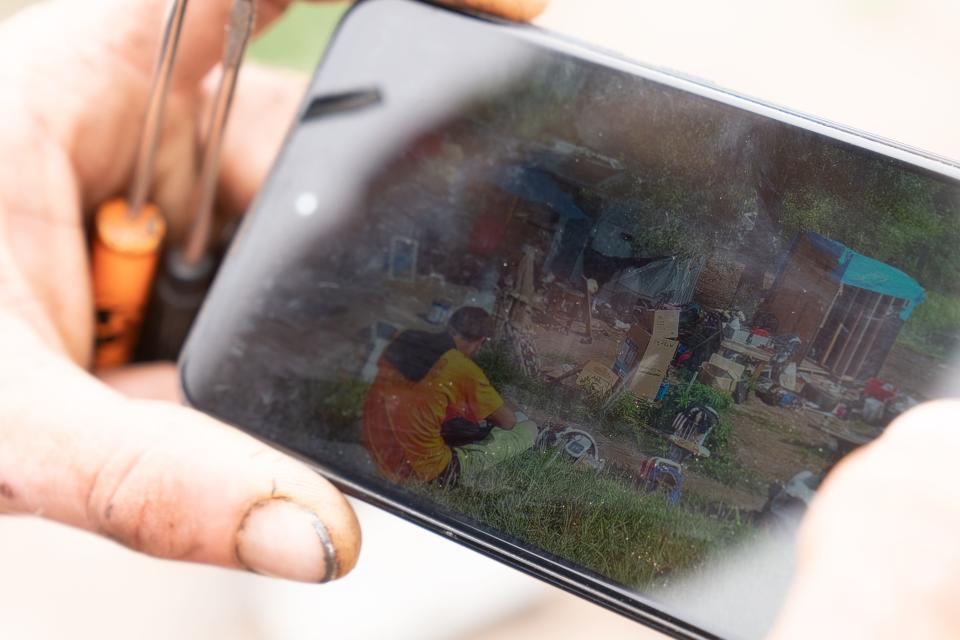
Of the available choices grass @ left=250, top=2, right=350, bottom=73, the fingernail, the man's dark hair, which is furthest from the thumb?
grass @ left=250, top=2, right=350, bottom=73

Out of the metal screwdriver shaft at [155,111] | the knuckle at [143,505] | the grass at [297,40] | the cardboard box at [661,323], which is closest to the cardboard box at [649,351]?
the cardboard box at [661,323]

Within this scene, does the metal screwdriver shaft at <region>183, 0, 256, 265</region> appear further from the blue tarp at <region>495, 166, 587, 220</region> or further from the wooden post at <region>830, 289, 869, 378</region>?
the wooden post at <region>830, 289, 869, 378</region>

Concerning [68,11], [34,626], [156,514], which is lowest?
[34,626]

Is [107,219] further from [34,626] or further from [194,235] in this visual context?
[34,626]

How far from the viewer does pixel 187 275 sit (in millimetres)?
605

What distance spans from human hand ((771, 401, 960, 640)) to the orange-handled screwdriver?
1.50 feet

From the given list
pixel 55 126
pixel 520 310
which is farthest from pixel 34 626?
pixel 520 310

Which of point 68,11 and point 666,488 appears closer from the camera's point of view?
point 666,488

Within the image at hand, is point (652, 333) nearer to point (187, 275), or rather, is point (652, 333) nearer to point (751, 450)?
point (751, 450)

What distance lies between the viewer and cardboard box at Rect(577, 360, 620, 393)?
40 cm

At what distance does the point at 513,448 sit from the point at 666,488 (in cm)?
8

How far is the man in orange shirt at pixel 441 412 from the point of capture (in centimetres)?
41

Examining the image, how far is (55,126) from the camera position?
52 centimetres

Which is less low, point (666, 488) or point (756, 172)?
point (756, 172)
